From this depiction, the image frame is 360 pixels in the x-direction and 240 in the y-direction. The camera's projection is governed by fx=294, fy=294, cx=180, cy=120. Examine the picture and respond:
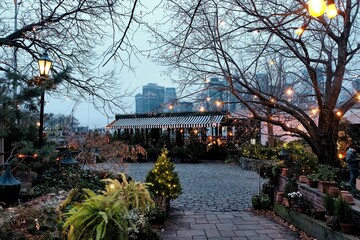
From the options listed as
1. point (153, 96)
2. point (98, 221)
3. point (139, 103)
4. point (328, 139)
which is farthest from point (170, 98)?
point (98, 221)

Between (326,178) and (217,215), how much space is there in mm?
2435

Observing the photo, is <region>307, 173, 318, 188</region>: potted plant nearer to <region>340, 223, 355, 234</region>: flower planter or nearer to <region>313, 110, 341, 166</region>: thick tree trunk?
<region>313, 110, 341, 166</region>: thick tree trunk

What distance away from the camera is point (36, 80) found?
598 centimetres

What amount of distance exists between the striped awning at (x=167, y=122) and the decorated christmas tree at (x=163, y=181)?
1132cm

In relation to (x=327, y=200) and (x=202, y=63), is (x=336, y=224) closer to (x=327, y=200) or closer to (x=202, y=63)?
(x=327, y=200)

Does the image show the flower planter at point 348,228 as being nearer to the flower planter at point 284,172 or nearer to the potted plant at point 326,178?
the potted plant at point 326,178

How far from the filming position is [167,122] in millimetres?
20375

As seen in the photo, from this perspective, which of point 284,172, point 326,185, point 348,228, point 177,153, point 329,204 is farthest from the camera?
point 177,153

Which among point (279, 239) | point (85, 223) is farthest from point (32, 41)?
point (279, 239)

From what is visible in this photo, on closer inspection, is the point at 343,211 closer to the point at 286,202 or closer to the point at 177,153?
the point at 286,202

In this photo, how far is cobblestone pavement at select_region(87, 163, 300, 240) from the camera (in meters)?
5.20

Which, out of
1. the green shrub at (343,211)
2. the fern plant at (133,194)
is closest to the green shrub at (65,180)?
the fern plant at (133,194)

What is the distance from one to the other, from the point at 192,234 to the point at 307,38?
536 cm

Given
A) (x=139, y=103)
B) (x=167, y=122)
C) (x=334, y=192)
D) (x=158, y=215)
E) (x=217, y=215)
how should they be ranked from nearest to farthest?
1. (x=334, y=192)
2. (x=158, y=215)
3. (x=217, y=215)
4. (x=139, y=103)
5. (x=167, y=122)
